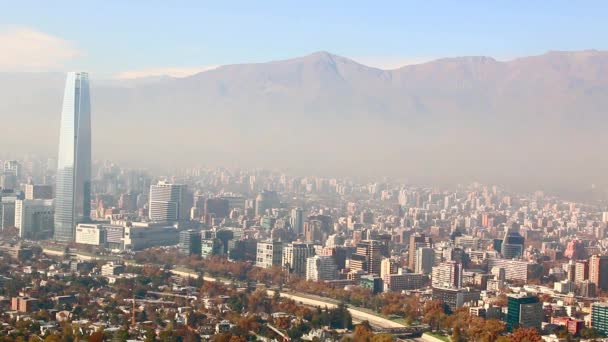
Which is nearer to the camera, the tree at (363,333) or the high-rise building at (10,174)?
the tree at (363,333)

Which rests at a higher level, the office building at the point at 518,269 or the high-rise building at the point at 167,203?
the high-rise building at the point at 167,203

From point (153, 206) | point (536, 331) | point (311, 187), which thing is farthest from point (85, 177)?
point (536, 331)

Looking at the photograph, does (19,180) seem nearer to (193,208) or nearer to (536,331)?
(193,208)

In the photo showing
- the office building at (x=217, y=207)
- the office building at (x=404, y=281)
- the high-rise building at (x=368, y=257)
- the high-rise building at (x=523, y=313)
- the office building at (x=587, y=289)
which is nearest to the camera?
the high-rise building at (x=523, y=313)

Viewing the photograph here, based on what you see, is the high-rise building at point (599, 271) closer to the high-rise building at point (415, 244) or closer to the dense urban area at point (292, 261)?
the dense urban area at point (292, 261)

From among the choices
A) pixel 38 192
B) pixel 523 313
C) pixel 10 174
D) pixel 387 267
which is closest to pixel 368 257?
pixel 387 267

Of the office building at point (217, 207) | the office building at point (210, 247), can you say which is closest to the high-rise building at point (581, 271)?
the office building at point (210, 247)

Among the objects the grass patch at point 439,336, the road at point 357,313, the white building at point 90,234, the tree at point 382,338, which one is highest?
the white building at point 90,234

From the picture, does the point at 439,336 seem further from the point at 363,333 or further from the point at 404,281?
Result: the point at 404,281

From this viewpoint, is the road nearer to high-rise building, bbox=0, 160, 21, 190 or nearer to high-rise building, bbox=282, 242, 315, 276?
high-rise building, bbox=282, 242, 315, 276
